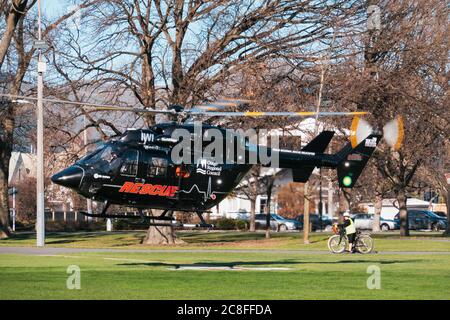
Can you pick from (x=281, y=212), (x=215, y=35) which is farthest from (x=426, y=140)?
(x=281, y=212)

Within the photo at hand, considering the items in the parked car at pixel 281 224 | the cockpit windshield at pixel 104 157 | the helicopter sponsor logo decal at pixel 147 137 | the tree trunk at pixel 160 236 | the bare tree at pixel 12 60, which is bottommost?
the parked car at pixel 281 224

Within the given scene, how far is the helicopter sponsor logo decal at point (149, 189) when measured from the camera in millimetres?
23875

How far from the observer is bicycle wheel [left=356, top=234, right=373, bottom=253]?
38.4m

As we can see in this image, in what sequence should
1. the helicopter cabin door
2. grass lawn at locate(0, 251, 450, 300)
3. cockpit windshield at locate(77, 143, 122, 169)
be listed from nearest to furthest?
grass lawn at locate(0, 251, 450, 300), cockpit windshield at locate(77, 143, 122, 169), the helicopter cabin door

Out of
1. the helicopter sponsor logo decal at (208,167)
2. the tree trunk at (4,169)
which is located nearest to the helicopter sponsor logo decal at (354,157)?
the helicopter sponsor logo decal at (208,167)

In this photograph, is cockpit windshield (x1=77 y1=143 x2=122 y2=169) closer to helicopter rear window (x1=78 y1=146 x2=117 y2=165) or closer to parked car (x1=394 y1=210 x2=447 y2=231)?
helicopter rear window (x1=78 y1=146 x2=117 y2=165)

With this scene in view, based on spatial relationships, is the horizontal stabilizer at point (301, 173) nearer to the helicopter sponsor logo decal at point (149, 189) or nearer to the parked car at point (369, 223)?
the helicopter sponsor logo decal at point (149, 189)

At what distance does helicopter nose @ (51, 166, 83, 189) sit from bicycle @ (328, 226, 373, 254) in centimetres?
1775

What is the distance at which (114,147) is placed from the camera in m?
23.8

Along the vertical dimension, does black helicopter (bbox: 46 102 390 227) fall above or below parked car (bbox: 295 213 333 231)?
above

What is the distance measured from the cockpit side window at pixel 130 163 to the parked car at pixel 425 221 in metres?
62.9

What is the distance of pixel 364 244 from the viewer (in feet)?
127

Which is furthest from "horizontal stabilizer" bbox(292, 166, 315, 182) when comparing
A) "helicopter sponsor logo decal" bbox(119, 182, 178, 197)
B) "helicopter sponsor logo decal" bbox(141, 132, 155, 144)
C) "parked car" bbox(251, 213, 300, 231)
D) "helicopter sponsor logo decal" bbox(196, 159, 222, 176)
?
"parked car" bbox(251, 213, 300, 231)
